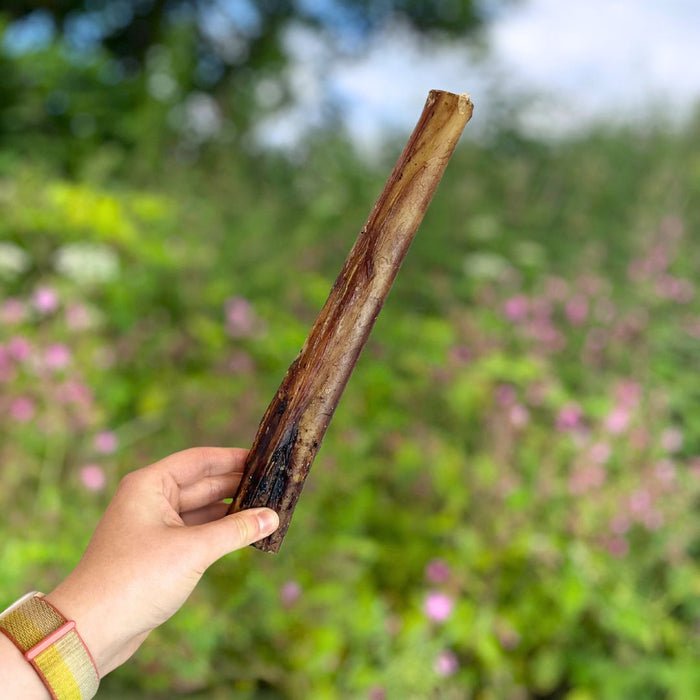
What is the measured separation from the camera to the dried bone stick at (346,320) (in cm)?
70

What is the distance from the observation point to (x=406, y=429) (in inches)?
97.6

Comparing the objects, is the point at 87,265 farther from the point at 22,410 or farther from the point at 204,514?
the point at 204,514

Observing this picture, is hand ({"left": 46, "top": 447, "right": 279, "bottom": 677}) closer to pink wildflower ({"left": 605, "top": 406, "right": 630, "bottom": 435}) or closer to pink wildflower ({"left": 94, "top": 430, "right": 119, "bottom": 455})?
pink wildflower ({"left": 94, "top": 430, "right": 119, "bottom": 455})

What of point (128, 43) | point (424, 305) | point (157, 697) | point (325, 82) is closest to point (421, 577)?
point (157, 697)

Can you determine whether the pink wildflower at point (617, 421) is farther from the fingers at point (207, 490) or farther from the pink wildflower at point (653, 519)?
the fingers at point (207, 490)

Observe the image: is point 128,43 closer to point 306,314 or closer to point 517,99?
Answer: point 517,99

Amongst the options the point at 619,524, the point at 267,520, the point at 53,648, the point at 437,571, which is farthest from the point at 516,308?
the point at 53,648

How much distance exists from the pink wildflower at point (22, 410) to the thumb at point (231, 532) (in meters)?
1.41

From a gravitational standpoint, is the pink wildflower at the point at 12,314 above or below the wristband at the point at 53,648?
below

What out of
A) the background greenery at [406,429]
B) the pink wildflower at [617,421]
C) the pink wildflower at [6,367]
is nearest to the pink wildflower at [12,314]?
the background greenery at [406,429]

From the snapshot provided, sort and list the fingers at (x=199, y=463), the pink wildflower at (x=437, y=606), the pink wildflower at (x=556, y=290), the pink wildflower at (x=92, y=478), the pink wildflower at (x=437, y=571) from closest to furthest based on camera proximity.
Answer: the fingers at (x=199, y=463) < the pink wildflower at (x=437, y=606) < the pink wildflower at (x=92, y=478) < the pink wildflower at (x=437, y=571) < the pink wildflower at (x=556, y=290)

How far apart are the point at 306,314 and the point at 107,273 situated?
2.35 feet

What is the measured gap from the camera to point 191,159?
6219 millimetres

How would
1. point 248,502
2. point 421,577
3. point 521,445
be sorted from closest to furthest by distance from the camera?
point 248,502 → point 421,577 → point 521,445
